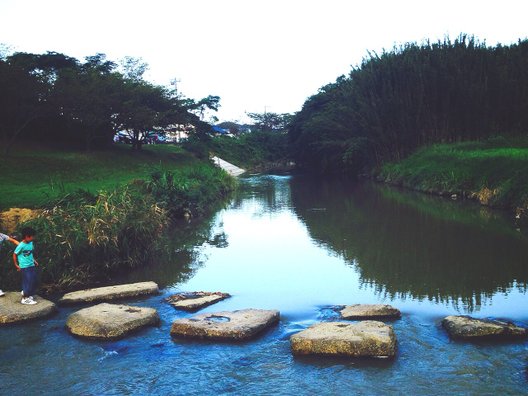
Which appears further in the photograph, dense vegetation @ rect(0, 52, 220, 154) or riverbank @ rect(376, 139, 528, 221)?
dense vegetation @ rect(0, 52, 220, 154)

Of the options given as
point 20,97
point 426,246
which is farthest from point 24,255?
point 20,97

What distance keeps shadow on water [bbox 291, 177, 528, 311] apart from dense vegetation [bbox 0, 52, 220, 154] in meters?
14.0

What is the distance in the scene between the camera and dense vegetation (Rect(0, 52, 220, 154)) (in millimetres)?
24094

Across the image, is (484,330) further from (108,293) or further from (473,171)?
(473,171)

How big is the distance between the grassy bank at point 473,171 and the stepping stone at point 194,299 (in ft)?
36.3

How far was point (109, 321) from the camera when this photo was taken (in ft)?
21.4

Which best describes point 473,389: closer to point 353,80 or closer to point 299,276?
point 299,276

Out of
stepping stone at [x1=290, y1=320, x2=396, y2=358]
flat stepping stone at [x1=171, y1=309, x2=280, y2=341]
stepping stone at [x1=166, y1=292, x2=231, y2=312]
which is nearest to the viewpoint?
stepping stone at [x1=290, y1=320, x2=396, y2=358]

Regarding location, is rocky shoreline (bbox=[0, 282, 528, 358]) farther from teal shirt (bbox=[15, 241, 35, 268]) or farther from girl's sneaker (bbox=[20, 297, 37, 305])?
teal shirt (bbox=[15, 241, 35, 268])

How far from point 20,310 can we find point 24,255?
2.74 feet

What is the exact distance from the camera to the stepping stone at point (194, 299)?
7536mm

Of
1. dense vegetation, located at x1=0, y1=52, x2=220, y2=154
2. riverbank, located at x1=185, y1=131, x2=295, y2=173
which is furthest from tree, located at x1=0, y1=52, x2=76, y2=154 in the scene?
riverbank, located at x1=185, y1=131, x2=295, y2=173

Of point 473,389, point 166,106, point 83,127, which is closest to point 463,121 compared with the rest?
point 166,106

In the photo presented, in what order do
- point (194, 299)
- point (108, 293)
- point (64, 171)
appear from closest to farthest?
point (194, 299), point (108, 293), point (64, 171)
